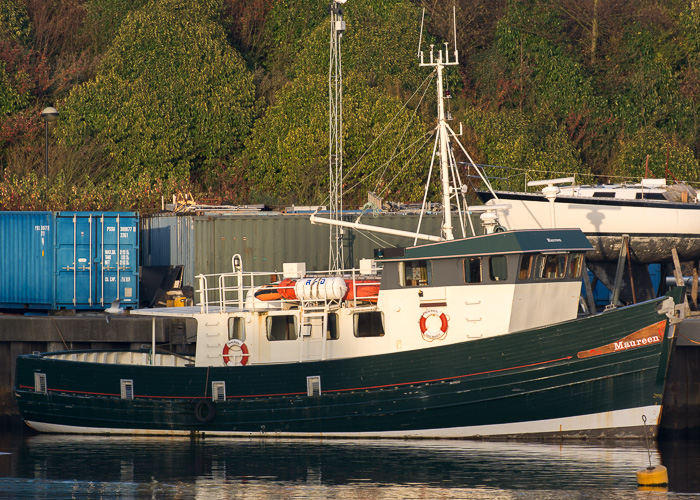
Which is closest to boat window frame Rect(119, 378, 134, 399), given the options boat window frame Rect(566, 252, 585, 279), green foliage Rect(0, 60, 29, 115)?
boat window frame Rect(566, 252, 585, 279)

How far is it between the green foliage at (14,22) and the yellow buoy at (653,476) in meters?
41.0

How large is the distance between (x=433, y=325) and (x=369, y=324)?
1.58 m

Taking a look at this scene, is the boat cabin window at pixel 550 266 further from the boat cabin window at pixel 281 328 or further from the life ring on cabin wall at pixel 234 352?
the life ring on cabin wall at pixel 234 352

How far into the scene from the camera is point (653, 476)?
54.6 feet

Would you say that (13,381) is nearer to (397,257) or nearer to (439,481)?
(397,257)

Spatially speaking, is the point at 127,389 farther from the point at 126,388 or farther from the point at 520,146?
the point at 520,146

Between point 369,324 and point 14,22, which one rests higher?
point 14,22

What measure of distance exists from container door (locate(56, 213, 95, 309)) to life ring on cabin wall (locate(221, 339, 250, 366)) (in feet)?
24.4

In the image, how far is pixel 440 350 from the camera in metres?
20.4

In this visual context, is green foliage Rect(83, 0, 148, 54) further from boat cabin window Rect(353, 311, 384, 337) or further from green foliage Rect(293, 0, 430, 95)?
boat cabin window Rect(353, 311, 384, 337)

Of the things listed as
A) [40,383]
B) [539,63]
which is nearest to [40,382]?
[40,383]

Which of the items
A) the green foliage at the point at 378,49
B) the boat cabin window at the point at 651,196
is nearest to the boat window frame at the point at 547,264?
the boat cabin window at the point at 651,196

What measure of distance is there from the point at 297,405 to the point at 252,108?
2652 cm

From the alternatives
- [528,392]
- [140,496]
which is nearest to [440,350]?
[528,392]
